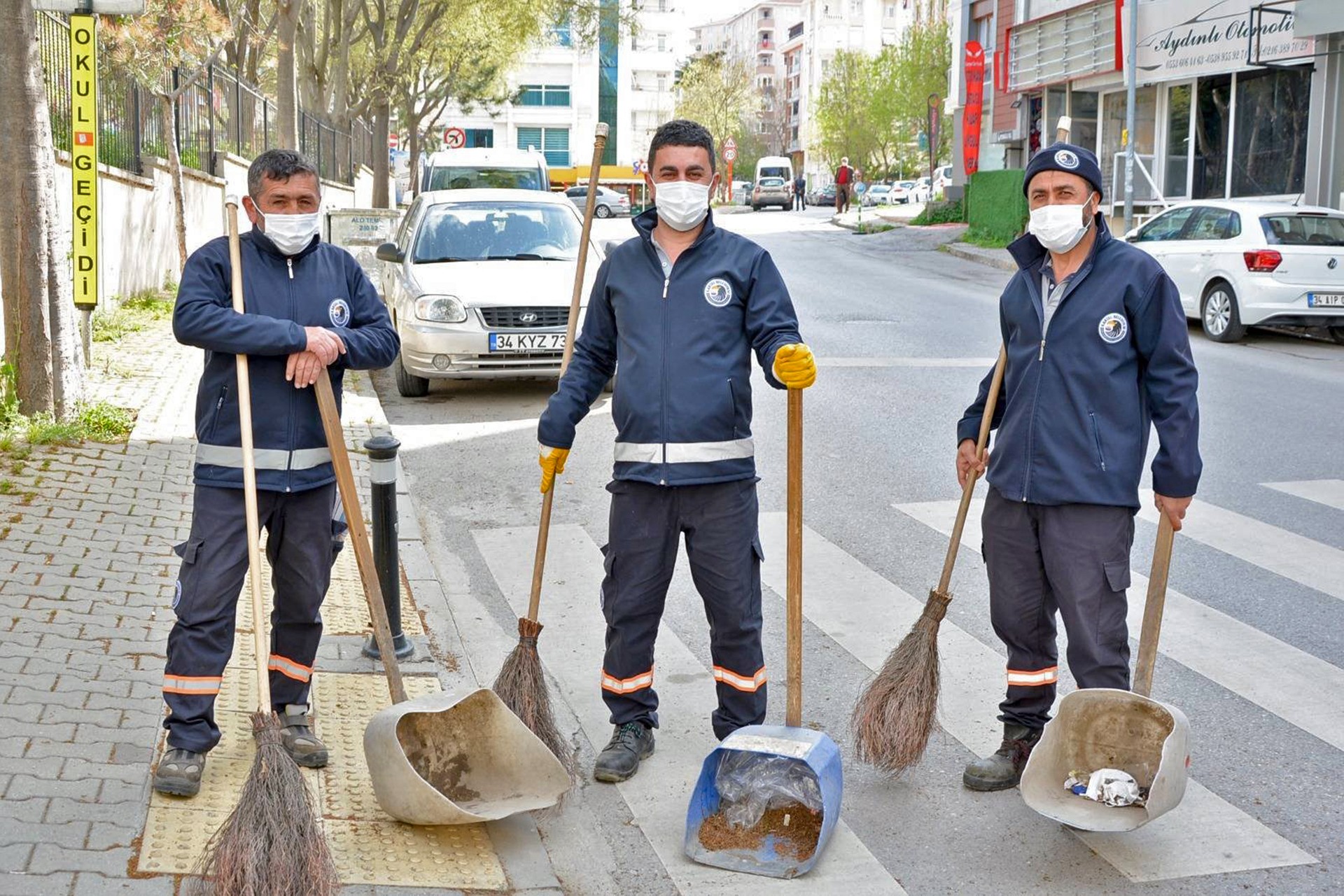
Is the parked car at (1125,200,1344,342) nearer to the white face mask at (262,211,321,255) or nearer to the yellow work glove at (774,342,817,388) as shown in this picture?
the yellow work glove at (774,342,817,388)

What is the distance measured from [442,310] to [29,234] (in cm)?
338

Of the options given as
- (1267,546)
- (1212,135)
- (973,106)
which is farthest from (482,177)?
(973,106)

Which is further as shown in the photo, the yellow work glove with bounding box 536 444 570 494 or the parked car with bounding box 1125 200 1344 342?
the parked car with bounding box 1125 200 1344 342

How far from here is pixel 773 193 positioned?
2384 inches

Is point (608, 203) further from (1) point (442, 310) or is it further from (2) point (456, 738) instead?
(2) point (456, 738)

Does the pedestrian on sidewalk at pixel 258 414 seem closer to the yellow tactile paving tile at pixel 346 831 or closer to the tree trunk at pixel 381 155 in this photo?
the yellow tactile paving tile at pixel 346 831

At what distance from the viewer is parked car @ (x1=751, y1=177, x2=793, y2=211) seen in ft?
199

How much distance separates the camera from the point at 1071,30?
30109 mm

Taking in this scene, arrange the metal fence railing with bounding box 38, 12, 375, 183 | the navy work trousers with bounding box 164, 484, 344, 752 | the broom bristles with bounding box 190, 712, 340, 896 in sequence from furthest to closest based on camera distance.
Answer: the metal fence railing with bounding box 38, 12, 375, 183 → the navy work trousers with bounding box 164, 484, 344, 752 → the broom bristles with bounding box 190, 712, 340, 896

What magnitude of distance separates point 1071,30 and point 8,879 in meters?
30.0

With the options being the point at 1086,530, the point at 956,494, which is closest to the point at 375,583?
the point at 1086,530

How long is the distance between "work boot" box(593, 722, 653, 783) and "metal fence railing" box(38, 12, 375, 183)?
7.49m

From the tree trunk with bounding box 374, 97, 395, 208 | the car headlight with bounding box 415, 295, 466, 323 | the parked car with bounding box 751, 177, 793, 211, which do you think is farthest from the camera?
the parked car with bounding box 751, 177, 793, 211

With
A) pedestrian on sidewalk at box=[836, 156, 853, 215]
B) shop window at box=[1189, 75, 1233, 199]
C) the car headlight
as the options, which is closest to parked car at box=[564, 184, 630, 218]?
pedestrian on sidewalk at box=[836, 156, 853, 215]
